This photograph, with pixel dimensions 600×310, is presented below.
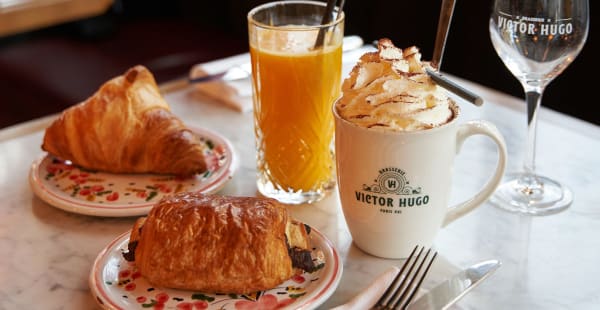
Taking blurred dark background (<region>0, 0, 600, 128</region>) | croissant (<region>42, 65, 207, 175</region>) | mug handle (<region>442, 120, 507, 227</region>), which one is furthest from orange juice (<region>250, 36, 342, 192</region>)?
blurred dark background (<region>0, 0, 600, 128</region>)

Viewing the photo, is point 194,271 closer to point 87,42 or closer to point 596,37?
point 596,37

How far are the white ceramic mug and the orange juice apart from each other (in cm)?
15

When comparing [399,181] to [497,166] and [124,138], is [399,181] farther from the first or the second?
[124,138]

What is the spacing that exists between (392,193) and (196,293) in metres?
0.24

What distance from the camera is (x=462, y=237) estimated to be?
91cm

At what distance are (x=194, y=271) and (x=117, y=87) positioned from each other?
0.46 meters

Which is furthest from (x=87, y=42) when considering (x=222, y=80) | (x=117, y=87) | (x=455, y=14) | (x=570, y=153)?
(x=570, y=153)

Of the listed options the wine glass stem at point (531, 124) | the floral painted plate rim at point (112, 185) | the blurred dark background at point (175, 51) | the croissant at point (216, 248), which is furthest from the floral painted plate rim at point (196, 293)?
the blurred dark background at point (175, 51)

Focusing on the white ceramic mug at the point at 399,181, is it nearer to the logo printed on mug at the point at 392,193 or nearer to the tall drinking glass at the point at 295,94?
the logo printed on mug at the point at 392,193

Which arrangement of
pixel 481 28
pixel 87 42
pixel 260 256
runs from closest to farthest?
pixel 260 256
pixel 481 28
pixel 87 42

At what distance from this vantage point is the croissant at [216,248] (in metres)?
0.74

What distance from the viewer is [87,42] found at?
9.84ft

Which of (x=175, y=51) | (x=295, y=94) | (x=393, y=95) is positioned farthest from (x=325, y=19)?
(x=175, y=51)

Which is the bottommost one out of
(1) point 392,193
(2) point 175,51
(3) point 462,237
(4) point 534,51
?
(2) point 175,51
